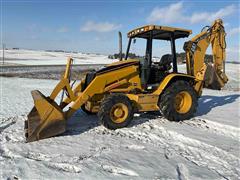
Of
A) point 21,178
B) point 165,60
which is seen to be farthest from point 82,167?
point 165,60

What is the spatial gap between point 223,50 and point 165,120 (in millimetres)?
3393

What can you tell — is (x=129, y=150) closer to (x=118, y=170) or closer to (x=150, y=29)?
(x=118, y=170)

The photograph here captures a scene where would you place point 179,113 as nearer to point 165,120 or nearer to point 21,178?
point 165,120

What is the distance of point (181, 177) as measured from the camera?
411cm

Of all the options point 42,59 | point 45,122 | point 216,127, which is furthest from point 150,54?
point 42,59

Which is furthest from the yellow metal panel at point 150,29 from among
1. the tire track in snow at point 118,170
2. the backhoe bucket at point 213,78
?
the tire track in snow at point 118,170

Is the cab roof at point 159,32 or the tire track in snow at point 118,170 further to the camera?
the cab roof at point 159,32

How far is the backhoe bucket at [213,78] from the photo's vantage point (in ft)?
27.1

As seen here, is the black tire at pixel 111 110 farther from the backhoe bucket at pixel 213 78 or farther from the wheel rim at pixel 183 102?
the backhoe bucket at pixel 213 78

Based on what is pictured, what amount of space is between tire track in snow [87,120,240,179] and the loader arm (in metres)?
2.43

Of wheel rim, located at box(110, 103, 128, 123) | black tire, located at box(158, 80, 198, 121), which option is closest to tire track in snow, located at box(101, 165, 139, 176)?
wheel rim, located at box(110, 103, 128, 123)

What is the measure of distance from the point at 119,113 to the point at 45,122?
70.7 inches

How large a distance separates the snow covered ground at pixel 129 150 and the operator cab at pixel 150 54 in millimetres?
1194

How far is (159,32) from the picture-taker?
7477mm
